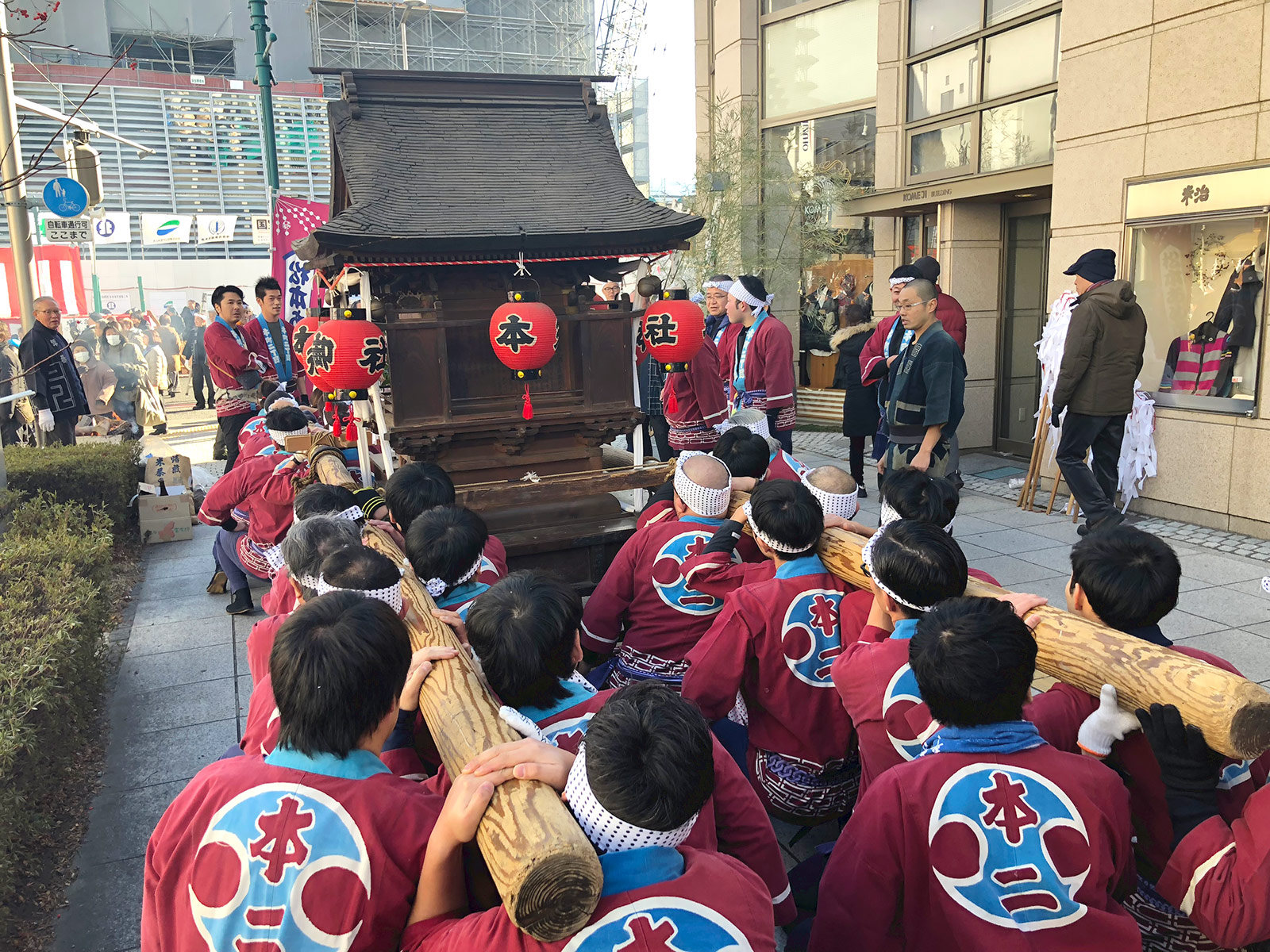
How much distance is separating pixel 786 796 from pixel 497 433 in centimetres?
339

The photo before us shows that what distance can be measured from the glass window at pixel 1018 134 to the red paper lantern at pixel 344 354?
7.32 meters

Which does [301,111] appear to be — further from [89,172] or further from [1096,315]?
[1096,315]

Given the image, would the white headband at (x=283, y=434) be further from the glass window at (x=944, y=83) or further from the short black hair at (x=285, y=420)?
the glass window at (x=944, y=83)

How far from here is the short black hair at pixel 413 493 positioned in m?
3.97

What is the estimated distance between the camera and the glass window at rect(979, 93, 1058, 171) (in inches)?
351

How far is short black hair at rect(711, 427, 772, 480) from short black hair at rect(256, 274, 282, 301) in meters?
5.67

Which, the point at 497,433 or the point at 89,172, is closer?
the point at 497,433

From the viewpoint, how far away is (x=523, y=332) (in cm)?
502

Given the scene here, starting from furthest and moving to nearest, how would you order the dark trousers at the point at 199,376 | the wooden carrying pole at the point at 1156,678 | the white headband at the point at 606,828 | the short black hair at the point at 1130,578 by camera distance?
the dark trousers at the point at 199,376 → the short black hair at the point at 1130,578 → the wooden carrying pole at the point at 1156,678 → the white headband at the point at 606,828

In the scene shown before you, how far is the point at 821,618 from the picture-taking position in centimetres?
296

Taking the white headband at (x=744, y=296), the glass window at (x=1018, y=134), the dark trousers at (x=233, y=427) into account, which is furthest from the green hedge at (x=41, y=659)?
the glass window at (x=1018, y=134)

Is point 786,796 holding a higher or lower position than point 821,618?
lower

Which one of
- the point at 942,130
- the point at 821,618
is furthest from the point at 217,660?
the point at 942,130

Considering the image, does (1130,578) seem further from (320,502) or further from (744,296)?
(744,296)
